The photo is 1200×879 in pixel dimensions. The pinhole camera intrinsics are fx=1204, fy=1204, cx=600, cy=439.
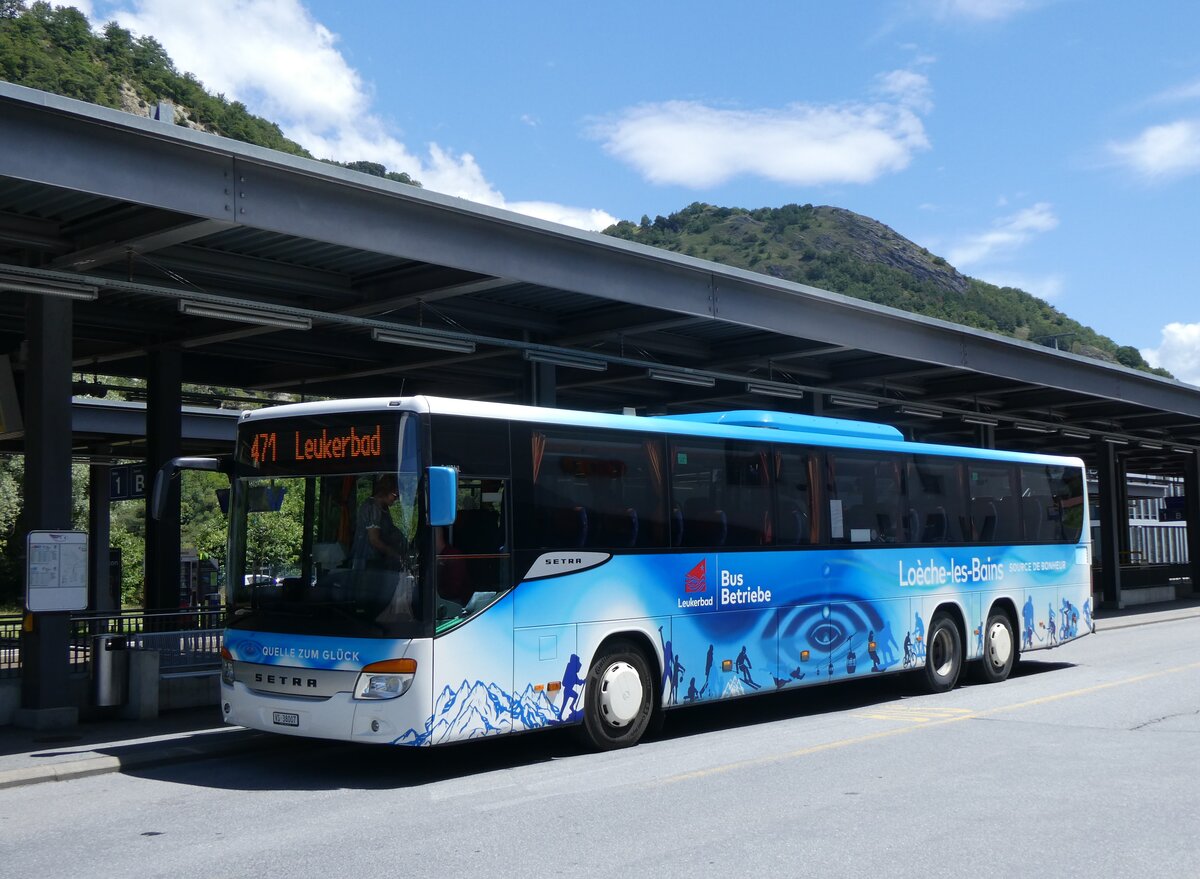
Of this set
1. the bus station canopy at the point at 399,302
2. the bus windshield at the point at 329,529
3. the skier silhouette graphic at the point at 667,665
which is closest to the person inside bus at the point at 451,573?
the bus windshield at the point at 329,529

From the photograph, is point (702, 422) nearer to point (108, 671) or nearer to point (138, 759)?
point (138, 759)

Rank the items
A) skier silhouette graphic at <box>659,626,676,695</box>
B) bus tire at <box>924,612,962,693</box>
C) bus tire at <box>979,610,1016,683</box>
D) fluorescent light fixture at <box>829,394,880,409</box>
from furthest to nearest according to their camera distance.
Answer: fluorescent light fixture at <box>829,394,880,409</box> < bus tire at <box>979,610,1016,683</box> < bus tire at <box>924,612,962,693</box> < skier silhouette graphic at <box>659,626,676,695</box>

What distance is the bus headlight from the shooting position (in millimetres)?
9625

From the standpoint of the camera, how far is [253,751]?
11.9m

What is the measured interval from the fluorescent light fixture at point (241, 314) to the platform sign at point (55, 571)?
8.93ft

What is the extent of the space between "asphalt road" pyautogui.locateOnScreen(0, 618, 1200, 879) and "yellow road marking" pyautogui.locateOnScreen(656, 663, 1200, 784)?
5 cm

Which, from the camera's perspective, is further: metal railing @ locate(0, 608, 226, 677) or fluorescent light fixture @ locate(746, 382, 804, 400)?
fluorescent light fixture @ locate(746, 382, 804, 400)

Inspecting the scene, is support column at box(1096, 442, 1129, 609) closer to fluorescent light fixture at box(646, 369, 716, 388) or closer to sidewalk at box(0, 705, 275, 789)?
fluorescent light fixture at box(646, 369, 716, 388)

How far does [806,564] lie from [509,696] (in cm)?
476

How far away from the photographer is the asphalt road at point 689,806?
705 centimetres

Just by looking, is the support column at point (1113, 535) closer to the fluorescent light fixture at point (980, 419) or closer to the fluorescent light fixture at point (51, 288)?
the fluorescent light fixture at point (980, 419)

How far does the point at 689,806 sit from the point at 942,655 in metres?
8.70

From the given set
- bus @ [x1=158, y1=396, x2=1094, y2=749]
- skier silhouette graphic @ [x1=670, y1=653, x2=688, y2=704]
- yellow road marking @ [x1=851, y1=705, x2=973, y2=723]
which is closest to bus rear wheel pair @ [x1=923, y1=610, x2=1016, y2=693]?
bus @ [x1=158, y1=396, x2=1094, y2=749]

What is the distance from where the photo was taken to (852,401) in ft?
78.3
